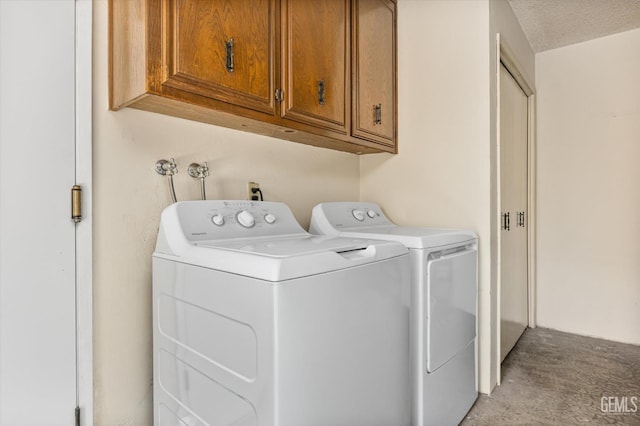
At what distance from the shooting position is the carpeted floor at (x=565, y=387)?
181 centimetres

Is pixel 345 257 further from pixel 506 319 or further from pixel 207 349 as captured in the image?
pixel 506 319

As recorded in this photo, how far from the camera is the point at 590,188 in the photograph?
2.93 m

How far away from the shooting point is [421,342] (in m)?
1.49

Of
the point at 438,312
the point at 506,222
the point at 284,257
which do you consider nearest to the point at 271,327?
the point at 284,257

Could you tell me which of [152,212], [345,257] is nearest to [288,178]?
[152,212]

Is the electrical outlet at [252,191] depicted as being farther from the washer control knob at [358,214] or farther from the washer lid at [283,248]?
the washer control knob at [358,214]

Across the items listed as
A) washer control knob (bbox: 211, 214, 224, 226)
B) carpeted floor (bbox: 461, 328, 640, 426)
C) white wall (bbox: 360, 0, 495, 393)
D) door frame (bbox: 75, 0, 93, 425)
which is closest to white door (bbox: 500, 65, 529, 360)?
carpeted floor (bbox: 461, 328, 640, 426)

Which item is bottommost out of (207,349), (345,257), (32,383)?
(32,383)

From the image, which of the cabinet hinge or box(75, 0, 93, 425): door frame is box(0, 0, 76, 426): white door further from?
the cabinet hinge

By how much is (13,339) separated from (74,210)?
0.43 metres

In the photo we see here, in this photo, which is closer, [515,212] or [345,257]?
[345,257]

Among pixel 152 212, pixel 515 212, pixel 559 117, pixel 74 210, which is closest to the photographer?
pixel 74 210

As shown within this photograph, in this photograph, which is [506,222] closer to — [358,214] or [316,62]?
[358,214]

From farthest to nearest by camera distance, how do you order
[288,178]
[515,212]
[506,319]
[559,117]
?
[559,117] → [515,212] → [506,319] → [288,178]
